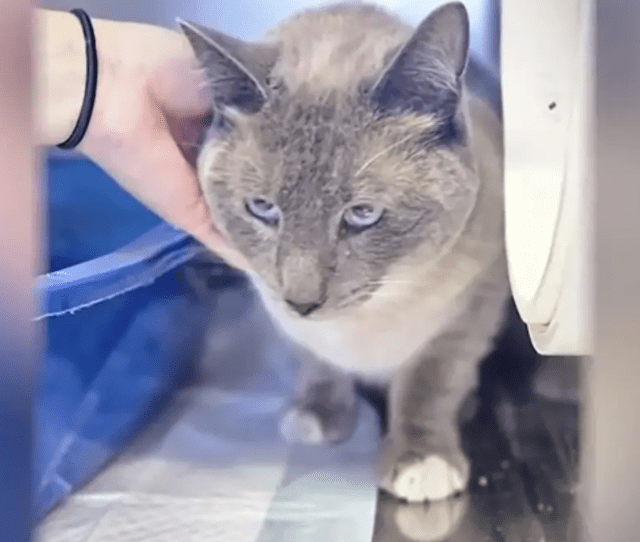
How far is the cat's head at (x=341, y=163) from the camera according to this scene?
82 cm

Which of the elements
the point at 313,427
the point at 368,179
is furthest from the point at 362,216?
the point at 313,427

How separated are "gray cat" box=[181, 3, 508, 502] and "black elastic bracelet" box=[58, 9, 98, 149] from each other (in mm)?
91

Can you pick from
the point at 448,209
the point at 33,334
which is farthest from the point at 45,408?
the point at 448,209

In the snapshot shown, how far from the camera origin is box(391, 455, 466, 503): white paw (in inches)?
33.9

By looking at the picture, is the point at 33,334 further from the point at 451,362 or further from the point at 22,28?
the point at 451,362

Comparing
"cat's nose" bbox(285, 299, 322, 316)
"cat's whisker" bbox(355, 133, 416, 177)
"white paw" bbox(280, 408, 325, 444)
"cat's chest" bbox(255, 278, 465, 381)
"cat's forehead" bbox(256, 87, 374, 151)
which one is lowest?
"white paw" bbox(280, 408, 325, 444)

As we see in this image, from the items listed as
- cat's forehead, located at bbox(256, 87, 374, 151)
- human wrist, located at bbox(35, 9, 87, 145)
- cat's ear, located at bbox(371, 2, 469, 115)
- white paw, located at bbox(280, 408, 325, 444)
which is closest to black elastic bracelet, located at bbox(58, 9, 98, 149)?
human wrist, located at bbox(35, 9, 87, 145)

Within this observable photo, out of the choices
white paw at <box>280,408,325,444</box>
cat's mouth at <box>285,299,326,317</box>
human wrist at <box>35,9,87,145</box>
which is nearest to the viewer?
human wrist at <box>35,9,87,145</box>

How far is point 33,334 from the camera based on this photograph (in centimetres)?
56

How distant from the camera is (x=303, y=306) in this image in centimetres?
85

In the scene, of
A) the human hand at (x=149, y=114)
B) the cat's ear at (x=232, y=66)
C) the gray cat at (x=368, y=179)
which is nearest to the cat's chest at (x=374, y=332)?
the gray cat at (x=368, y=179)

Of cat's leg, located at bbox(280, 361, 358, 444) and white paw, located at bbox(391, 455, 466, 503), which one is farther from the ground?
cat's leg, located at bbox(280, 361, 358, 444)

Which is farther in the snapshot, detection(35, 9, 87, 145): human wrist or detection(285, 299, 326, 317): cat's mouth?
detection(285, 299, 326, 317): cat's mouth

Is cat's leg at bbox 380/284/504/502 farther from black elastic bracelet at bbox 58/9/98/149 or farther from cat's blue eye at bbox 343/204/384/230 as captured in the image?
black elastic bracelet at bbox 58/9/98/149
